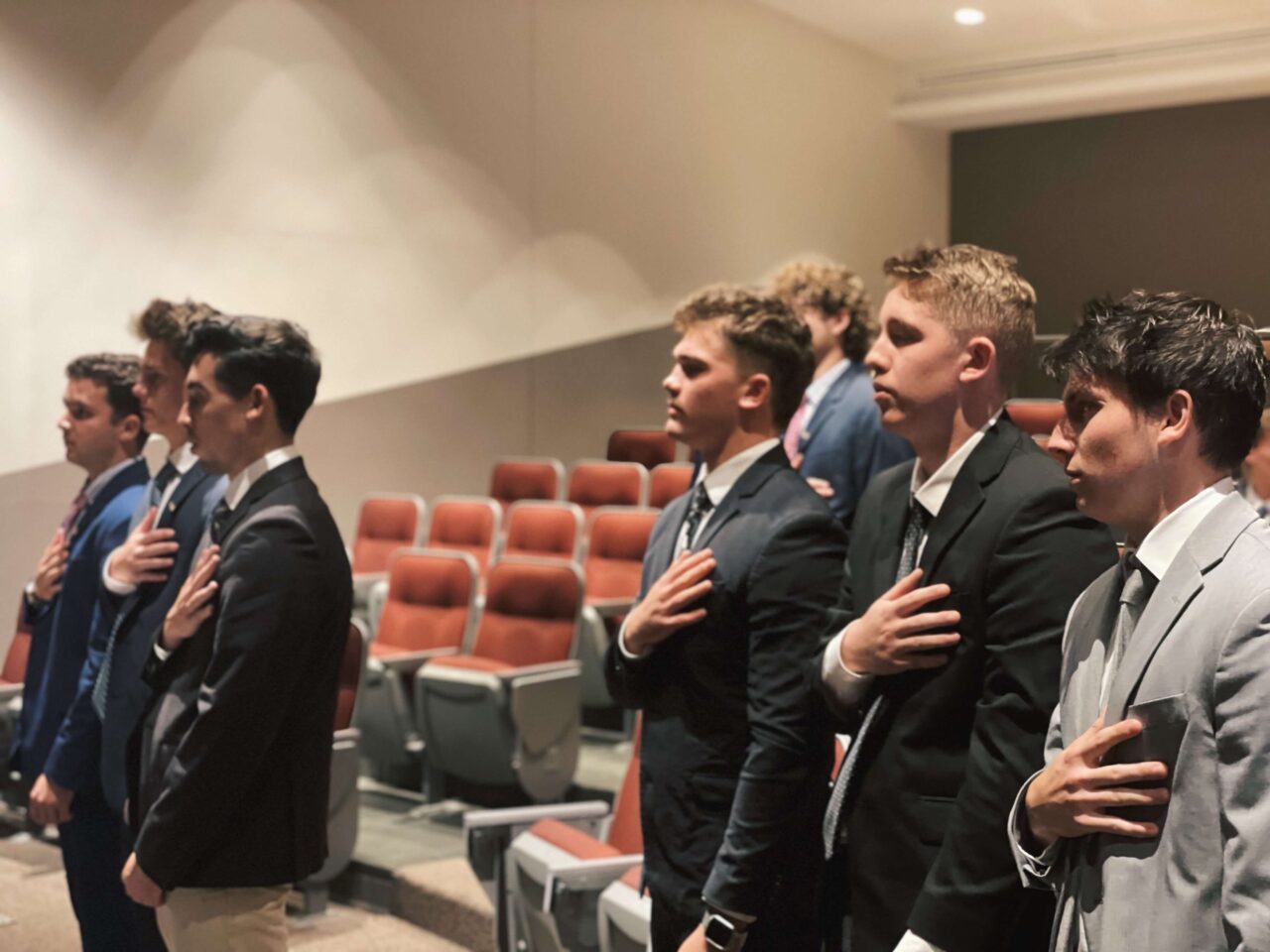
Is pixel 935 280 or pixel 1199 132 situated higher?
pixel 1199 132

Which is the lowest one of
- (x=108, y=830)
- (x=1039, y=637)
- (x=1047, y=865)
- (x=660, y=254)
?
(x=108, y=830)

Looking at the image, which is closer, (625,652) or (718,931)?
(718,931)

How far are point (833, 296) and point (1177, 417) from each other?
2.41 meters

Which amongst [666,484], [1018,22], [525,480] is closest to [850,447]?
[666,484]

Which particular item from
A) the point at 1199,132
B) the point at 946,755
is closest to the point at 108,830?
the point at 946,755

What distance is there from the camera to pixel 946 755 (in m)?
1.55

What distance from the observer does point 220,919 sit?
2.04 metres

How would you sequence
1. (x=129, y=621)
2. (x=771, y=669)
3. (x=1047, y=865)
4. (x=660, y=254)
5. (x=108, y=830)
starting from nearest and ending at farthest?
1. (x=1047, y=865)
2. (x=771, y=669)
3. (x=129, y=621)
4. (x=108, y=830)
5. (x=660, y=254)

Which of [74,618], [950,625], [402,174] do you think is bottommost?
[74,618]

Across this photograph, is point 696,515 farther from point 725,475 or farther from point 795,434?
point 795,434

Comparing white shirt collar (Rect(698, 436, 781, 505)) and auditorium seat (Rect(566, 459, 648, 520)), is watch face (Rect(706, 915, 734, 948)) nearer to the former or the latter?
white shirt collar (Rect(698, 436, 781, 505))

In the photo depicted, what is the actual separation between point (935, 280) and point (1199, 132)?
760 centimetres

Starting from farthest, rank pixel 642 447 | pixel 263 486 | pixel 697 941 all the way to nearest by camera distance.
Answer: pixel 642 447 → pixel 263 486 → pixel 697 941

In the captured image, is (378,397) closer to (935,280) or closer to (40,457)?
(40,457)
